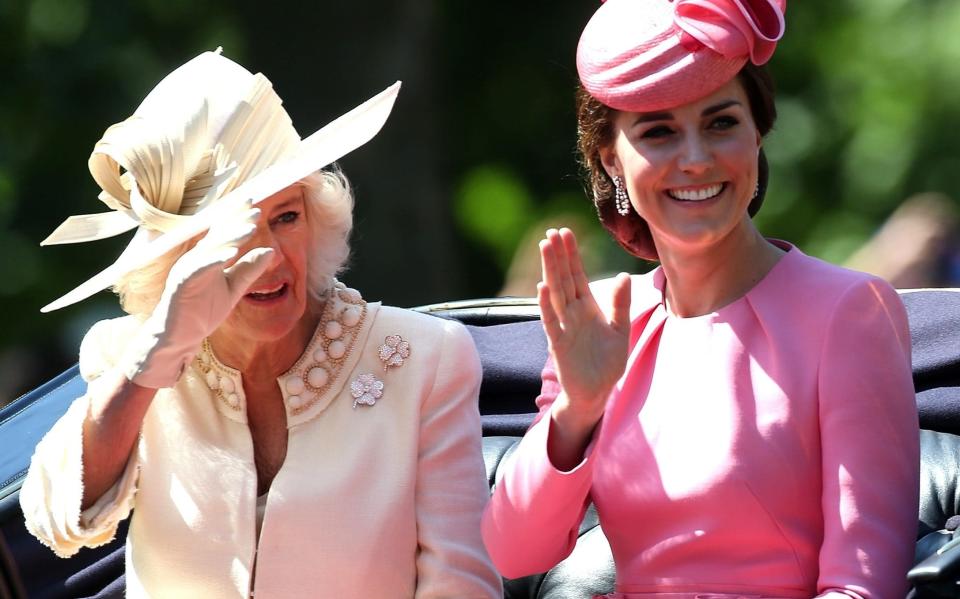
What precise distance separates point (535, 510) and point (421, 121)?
527cm

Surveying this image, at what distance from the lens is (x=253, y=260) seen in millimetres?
2773

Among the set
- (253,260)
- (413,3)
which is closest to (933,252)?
(253,260)

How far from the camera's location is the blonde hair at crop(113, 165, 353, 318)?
121 inches

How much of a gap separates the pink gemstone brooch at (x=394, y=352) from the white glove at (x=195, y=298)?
0.38 metres

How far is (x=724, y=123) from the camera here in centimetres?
282

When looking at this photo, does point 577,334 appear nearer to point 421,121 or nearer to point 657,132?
point 657,132

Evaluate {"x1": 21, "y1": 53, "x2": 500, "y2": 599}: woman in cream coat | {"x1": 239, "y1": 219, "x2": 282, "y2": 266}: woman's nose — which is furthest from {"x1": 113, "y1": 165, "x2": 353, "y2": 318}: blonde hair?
{"x1": 239, "y1": 219, "x2": 282, "y2": 266}: woman's nose

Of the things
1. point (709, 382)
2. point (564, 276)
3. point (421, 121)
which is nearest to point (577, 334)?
point (564, 276)

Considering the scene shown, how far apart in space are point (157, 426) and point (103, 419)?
21cm

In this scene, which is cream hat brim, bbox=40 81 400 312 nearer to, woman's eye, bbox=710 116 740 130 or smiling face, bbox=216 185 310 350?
smiling face, bbox=216 185 310 350

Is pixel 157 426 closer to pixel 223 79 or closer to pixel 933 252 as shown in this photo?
pixel 223 79

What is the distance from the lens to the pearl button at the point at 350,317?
316 cm

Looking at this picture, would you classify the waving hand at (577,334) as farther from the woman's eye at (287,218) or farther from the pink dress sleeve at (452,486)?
the woman's eye at (287,218)

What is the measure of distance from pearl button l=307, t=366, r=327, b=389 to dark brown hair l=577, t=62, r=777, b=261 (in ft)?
1.93
